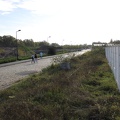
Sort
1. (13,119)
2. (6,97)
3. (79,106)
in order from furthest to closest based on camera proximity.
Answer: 1. (6,97)
2. (79,106)
3. (13,119)

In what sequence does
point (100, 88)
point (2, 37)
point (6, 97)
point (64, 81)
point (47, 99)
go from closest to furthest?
point (47, 99) → point (6, 97) → point (100, 88) → point (64, 81) → point (2, 37)

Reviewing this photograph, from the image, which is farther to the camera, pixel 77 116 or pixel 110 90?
pixel 110 90

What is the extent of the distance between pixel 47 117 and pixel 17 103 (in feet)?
5.06

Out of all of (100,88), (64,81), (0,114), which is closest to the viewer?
(0,114)

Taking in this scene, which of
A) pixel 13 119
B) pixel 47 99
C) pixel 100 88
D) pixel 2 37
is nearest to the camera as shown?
pixel 13 119

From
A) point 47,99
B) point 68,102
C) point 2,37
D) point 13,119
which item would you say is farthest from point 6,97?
point 2,37

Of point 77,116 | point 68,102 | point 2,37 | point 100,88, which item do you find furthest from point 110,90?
point 2,37

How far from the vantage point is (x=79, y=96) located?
8.57 metres

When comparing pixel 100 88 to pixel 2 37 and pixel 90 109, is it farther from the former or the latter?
pixel 2 37

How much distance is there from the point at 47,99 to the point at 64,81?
3333 mm

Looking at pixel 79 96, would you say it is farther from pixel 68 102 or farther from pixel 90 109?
pixel 90 109

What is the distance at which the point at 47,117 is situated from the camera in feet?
21.7

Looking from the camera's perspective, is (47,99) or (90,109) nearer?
(90,109)

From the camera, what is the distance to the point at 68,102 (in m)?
8.07
